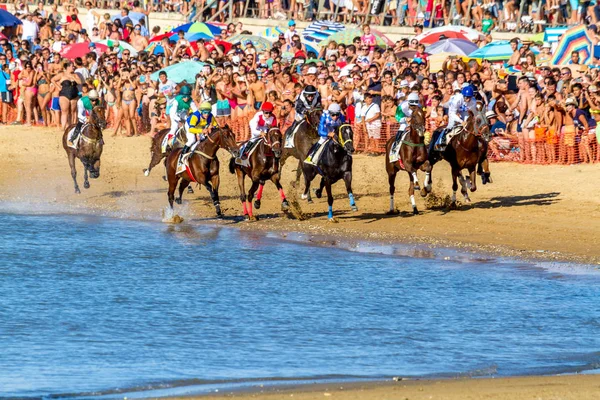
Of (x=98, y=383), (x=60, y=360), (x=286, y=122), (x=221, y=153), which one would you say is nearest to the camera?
(x=98, y=383)

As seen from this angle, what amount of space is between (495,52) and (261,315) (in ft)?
48.2

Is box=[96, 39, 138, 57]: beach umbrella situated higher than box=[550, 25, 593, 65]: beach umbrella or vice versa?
box=[96, 39, 138, 57]: beach umbrella

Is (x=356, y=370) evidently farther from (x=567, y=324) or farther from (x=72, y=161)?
(x=72, y=161)

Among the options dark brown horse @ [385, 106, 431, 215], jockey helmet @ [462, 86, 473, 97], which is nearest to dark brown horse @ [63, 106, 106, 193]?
dark brown horse @ [385, 106, 431, 215]

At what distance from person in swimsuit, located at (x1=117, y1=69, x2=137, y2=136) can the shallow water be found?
35.9 feet

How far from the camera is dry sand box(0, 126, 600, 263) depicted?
20.0 m

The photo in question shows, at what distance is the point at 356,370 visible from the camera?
39.3ft

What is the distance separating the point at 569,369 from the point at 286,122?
1643cm

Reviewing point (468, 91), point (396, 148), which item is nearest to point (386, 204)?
point (396, 148)

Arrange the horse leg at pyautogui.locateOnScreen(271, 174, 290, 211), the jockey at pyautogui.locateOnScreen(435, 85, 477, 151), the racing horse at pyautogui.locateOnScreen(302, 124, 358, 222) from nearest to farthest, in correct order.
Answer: the racing horse at pyautogui.locateOnScreen(302, 124, 358, 222)
the horse leg at pyautogui.locateOnScreen(271, 174, 290, 211)
the jockey at pyautogui.locateOnScreen(435, 85, 477, 151)

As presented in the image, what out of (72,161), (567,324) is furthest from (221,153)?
(567,324)

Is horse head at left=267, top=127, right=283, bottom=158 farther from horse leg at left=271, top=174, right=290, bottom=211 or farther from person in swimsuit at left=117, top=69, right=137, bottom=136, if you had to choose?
person in swimsuit at left=117, top=69, right=137, bottom=136

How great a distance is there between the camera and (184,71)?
99.4 ft

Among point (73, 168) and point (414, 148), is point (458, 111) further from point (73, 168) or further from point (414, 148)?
point (73, 168)
